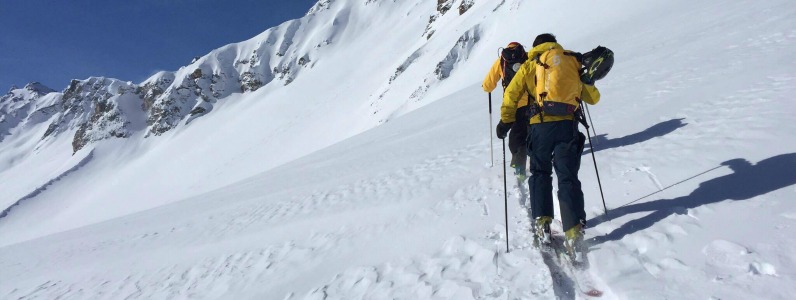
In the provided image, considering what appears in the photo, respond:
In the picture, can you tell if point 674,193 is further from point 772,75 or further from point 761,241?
point 772,75

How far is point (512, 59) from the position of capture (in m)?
5.25

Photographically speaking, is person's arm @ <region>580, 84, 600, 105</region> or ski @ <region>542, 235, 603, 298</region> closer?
ski @ <region>542, 235, 603, 298</region>

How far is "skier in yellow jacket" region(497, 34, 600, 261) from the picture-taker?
370 centimetres

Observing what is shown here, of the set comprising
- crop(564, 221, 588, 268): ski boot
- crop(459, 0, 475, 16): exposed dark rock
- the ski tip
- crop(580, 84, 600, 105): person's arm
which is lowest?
the ski tip

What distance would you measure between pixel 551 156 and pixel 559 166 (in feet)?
0.62

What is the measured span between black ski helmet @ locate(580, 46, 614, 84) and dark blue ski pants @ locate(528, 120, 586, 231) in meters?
0.53

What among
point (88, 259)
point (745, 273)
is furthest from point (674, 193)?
point (88, 259)

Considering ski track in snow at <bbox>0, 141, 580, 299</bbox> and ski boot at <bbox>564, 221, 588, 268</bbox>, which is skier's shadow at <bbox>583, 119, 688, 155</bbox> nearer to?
ski track in snow at <bbox>0, 141, 580, 299</bbox>

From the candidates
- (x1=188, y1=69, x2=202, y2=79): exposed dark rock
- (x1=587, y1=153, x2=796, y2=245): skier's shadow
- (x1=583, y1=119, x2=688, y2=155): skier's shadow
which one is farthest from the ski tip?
(x1=188, y1=69, x2=202, y2=79): exposed dark rock

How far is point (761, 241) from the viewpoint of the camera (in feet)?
10.1

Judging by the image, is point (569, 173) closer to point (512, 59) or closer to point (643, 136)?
point (512, 59)

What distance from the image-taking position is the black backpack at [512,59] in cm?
520

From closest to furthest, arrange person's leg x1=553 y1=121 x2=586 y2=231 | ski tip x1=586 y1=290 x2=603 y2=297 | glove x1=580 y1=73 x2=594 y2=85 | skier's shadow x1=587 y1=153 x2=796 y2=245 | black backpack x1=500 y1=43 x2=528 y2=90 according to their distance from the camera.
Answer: ski tip x1=586 y1=290 x2=603 y2=297 → person's leg x1=553 y1=121 x2=586 y2=231 → skier's shadow x1=587 y1=153 x2=796 y2=245 → glove x1=580 y1=73 x2=594 y2=85 → black backpack x1=500 y1=43 x2=528 y2=90

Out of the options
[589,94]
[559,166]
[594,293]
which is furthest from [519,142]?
[594,293]
